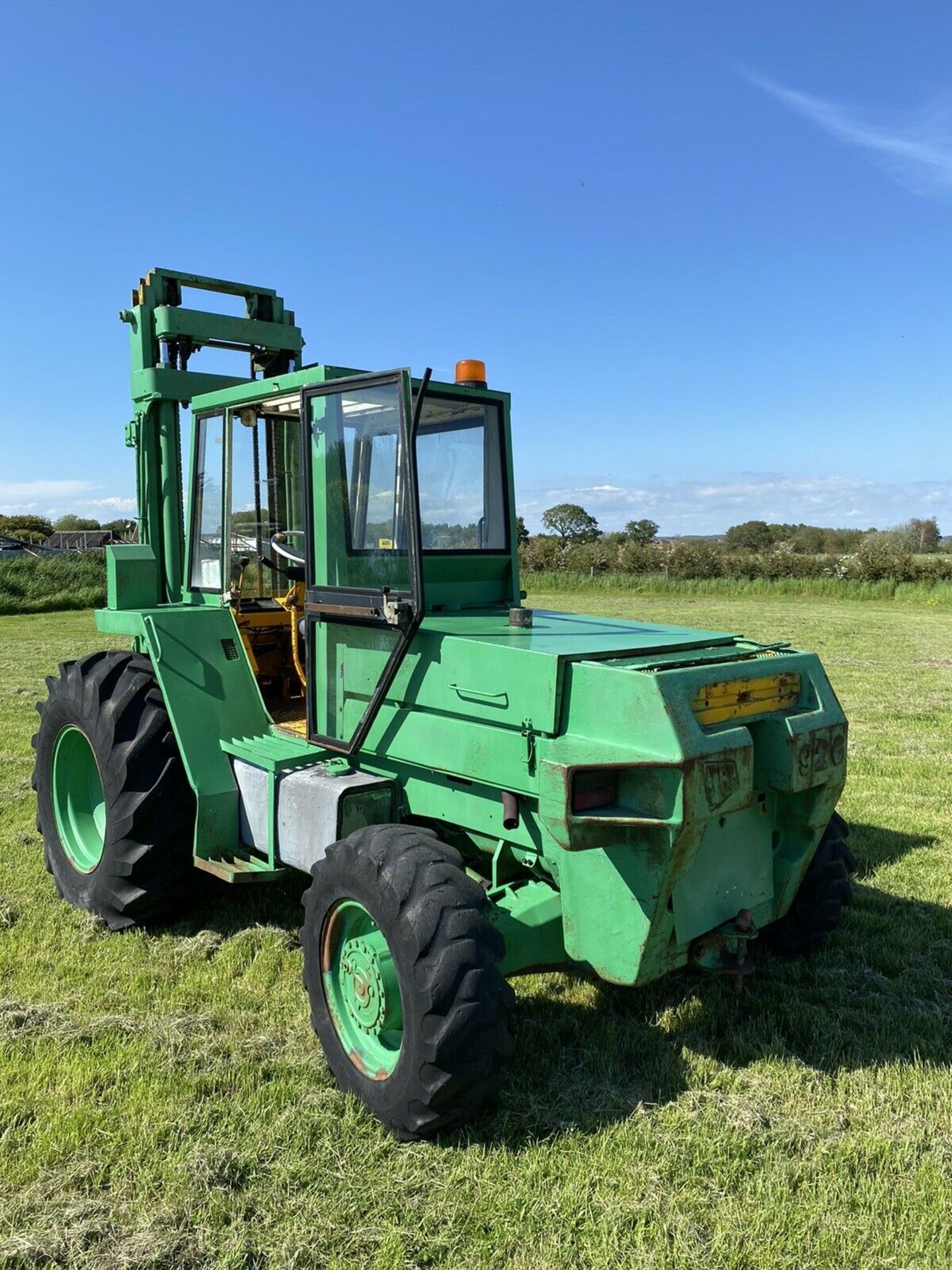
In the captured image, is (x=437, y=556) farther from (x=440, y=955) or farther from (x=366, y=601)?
(x=440, y=955)

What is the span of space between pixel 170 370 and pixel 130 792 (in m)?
2.43

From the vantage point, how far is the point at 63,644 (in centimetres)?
1761

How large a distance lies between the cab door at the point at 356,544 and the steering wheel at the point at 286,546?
39 cm

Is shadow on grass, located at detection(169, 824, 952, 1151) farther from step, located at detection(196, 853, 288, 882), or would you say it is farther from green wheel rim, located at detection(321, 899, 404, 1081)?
step, located at detection(196, 853, 288, 882)

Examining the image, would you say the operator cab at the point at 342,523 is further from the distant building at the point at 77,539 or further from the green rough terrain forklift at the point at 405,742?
the distant building at the point at 77,539

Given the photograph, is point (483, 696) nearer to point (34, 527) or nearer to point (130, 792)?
point (130, 792)

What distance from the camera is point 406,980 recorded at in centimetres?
329

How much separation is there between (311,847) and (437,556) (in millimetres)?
1369

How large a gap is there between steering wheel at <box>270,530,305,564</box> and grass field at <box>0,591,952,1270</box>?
1837 millimetres

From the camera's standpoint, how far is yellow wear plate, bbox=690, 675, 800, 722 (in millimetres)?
3510

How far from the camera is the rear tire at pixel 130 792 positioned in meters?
4.72

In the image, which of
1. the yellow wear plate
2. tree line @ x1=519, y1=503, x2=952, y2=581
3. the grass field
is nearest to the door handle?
the yellow wear plate

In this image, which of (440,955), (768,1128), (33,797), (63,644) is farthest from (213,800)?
(63,644)

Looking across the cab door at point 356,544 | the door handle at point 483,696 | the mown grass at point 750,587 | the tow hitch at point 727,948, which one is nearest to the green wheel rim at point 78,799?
the cab door at point 356,544
